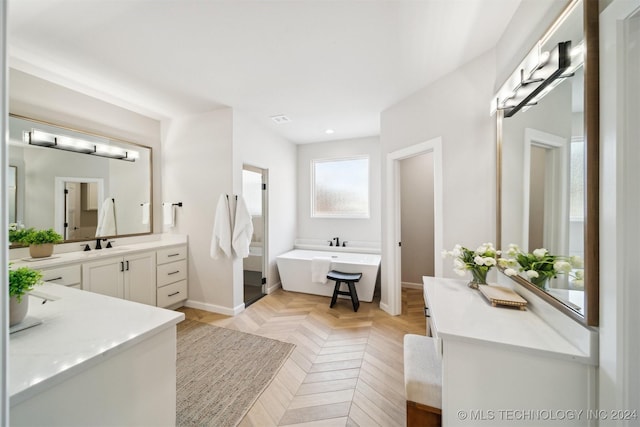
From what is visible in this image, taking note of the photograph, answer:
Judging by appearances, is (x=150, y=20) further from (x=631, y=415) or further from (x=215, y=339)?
(x=631, y=415)

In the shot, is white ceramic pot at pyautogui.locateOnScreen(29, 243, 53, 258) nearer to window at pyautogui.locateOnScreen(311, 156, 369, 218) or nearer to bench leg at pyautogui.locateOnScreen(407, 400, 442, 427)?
bench leg at pyautogui.locateOnScreen(407, 400, 442, 427)

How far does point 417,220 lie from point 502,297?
269 centimetres

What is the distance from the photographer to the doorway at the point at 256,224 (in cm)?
353

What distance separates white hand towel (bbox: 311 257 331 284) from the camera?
3406mm

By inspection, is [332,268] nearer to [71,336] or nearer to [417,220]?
[417,220]

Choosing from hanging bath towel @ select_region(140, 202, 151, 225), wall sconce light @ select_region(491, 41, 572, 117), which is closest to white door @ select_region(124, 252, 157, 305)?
hanging bath towel @ select_region(140, 202, 151, 225)

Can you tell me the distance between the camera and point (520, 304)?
127cm

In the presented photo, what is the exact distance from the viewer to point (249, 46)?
1.82 m

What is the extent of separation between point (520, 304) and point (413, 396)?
2.48 ft

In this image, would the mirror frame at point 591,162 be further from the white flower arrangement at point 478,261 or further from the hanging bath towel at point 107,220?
the hanging bath towel at point 107,220

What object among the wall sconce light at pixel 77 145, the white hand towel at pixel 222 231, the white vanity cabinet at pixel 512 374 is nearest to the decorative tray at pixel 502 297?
the white vanity cabinet at pixel 512 374

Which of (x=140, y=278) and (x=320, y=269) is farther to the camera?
(x=320, y=269)

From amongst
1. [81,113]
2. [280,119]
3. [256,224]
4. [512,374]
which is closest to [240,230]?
[256,224]

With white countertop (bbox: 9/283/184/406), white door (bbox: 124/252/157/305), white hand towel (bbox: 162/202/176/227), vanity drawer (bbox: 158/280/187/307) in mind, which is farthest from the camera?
white hand towel (bbox: 162/202/176/227)
